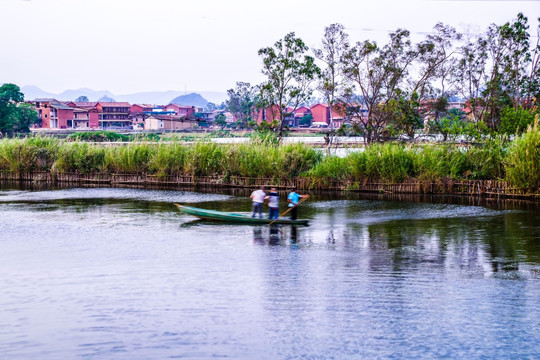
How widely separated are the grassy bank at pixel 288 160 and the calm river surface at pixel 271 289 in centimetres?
623

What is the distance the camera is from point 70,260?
1530 centimetres

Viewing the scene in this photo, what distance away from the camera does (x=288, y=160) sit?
3081 cm

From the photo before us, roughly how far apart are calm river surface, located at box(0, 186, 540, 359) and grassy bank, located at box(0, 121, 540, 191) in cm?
623

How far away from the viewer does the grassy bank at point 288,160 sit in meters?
27.1

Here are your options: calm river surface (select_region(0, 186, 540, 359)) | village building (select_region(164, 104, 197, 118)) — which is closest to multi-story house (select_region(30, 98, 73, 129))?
village building (select_region(164, 104, 197, 118))

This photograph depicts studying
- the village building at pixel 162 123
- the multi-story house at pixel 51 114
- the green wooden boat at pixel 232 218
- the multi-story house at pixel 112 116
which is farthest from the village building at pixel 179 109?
the green wooden boat at pixel 232 218

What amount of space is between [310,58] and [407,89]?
6.77 meters

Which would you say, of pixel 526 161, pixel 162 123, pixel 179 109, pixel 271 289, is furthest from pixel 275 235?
pixel 179 109

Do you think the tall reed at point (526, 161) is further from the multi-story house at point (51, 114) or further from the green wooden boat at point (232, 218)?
the multi-story house at point (51, 114)

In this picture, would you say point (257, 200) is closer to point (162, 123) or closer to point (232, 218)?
point (232, 218)

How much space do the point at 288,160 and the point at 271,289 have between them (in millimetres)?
18412

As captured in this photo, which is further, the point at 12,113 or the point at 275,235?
the point at 12,113

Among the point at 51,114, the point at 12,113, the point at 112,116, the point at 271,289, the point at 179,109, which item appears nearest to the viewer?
the point at 271,289

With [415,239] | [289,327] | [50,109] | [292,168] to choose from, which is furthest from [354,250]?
[50,109]
